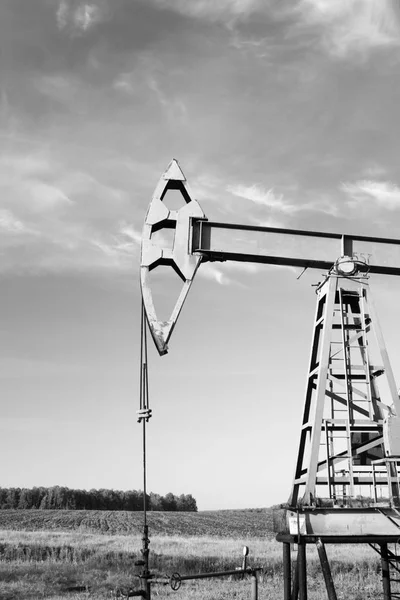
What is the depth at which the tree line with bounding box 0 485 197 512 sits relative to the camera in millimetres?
91938

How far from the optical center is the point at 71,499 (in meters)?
92.6

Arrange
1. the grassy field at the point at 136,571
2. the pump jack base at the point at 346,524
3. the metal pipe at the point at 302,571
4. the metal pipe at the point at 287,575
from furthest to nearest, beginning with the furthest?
the grassy field at the point at 136,571 → the metal pipe at the point at 287,575 → the pump jack base at the point at 346,524 → the metal pipe at the point at 302,571

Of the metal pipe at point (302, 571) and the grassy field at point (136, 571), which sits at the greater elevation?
the metal pipe at point (302, 571)

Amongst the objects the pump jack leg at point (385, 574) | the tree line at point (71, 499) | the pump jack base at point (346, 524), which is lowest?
the tree line at point (71, 499)

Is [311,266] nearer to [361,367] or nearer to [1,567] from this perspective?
[361,367]

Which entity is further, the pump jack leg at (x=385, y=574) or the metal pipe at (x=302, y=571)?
the pump jack leg at (x=385, y=574)

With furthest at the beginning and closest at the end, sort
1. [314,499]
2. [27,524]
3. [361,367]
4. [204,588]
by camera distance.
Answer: [27,524] < [204,588] < [361,367] < [314,499]

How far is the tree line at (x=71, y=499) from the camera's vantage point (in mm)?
91938

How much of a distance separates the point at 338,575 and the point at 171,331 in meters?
12.4

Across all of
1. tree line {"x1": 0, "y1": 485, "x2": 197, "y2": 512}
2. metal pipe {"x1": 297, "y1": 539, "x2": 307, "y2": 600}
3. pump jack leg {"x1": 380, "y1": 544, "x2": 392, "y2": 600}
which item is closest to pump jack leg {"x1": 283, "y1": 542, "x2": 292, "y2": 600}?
metal pipe {"x1": 297, "y1": 539, "x2": 307, "y2": 600}

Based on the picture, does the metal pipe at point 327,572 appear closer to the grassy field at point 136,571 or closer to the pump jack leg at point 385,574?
the pump jack leg at point 385,574

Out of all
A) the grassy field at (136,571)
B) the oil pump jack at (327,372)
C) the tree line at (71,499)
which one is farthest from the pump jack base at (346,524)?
the tree line at (71,499)

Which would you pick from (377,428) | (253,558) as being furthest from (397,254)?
(253,558)

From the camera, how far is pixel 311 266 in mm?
8812
